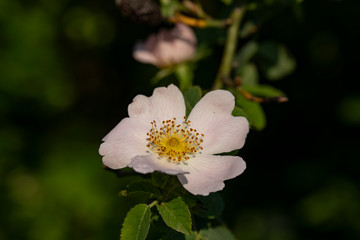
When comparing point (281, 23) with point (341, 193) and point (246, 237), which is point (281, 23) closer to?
point (341, 193)

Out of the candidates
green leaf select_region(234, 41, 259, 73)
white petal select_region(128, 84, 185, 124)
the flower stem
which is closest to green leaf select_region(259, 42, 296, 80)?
green leaf select_region(234, 41, 259, 73)

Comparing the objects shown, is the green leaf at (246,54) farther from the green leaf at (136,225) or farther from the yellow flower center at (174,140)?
the green leaf at (136,225)

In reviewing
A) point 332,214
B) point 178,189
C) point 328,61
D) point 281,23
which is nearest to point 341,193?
point 332,214

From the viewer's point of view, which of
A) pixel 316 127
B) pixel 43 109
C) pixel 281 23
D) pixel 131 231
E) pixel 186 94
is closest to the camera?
pixel 131 231

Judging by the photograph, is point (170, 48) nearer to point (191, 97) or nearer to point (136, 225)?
point (191, 97)

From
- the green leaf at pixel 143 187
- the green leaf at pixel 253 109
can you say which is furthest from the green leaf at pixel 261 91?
the green leaf at pixel 143 187

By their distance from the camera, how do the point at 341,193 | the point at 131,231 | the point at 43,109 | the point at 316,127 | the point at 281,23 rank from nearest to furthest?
1. the point at 131,231
2. the point at 281,23
3. the point at 341,193
4. the point at 316,127
5. the point at 43,109
